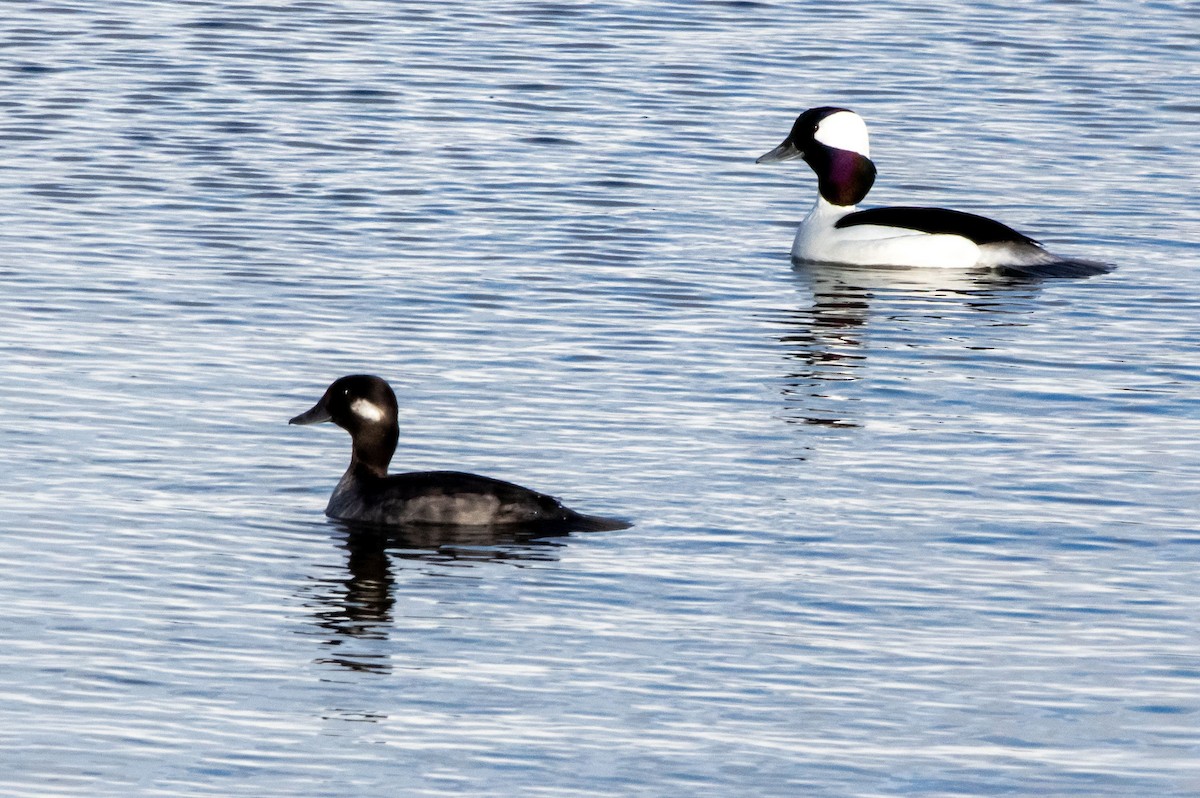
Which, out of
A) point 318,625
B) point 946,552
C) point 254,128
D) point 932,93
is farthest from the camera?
point 932,93

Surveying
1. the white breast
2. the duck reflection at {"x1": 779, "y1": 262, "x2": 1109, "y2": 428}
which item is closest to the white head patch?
the white breast

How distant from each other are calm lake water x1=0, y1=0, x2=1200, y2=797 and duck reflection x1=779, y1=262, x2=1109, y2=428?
0.07m

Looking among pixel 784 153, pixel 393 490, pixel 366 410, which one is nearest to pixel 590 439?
pixel 366 410

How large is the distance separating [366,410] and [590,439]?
4.77 ft

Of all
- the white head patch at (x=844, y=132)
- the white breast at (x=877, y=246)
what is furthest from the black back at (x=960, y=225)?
the white head patch at (x=844, y=132)

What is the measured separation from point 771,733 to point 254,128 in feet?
52.8

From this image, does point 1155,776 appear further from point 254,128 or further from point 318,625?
point 254,128

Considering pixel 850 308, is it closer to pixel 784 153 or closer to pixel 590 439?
pixel 784 153

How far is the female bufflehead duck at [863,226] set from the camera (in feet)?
65.9

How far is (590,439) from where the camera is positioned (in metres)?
14.3

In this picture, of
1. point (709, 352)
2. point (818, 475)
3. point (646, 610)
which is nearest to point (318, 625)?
point (646, 610)

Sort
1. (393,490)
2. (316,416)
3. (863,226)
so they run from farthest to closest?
(863,226), (316,416), (393,490)

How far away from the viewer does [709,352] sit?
16.9 m

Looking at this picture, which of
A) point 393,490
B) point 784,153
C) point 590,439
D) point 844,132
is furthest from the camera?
point 784,153
